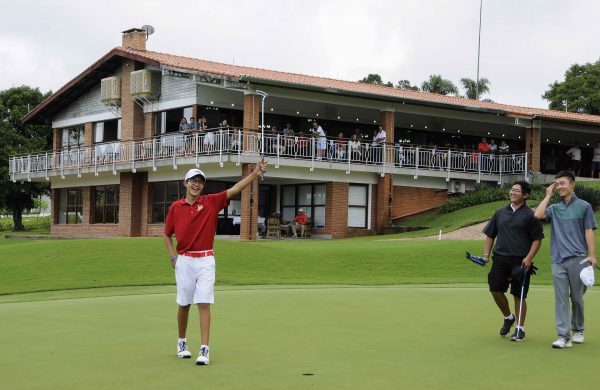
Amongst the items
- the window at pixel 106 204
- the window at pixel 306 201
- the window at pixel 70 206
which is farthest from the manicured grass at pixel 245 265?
the window at pixel 70 206

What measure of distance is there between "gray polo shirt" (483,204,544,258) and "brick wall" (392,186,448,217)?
87.5 feet

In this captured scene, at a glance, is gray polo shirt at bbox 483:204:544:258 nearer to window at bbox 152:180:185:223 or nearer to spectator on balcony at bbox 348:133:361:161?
spectator on balcony at bbox 348:133:361:161

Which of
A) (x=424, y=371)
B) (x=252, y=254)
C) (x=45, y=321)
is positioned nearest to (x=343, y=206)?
(x=252, y=254)

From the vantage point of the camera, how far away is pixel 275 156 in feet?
106

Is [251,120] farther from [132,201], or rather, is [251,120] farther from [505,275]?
[505,275]

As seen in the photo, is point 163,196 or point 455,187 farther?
point 455,187

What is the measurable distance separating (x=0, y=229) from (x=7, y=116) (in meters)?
9.67

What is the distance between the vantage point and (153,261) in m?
20.6

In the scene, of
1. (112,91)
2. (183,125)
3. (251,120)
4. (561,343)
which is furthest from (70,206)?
(561,343)

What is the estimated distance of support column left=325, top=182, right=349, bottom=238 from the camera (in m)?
34.5

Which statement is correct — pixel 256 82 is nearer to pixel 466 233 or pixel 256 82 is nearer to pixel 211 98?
pixel 211 98

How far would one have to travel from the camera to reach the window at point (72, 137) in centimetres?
4291

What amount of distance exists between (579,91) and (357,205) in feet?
100

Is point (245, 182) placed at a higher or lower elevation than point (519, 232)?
higher
